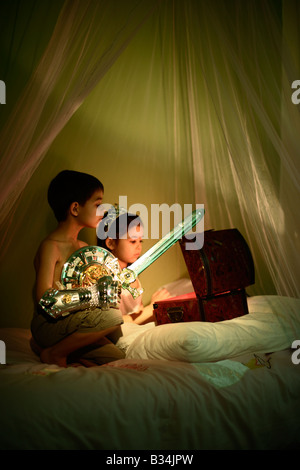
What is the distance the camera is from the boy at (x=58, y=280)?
1780 mm

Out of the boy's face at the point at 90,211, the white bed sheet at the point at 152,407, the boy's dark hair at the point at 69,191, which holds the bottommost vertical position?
the white bed sheet at the point at 152,407

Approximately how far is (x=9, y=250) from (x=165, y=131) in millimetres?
1297

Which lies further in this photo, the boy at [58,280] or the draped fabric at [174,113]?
the boy at [58,280]

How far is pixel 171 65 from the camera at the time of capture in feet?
8.08

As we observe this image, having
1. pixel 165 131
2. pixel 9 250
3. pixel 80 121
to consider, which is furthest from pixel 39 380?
pixel 165 131

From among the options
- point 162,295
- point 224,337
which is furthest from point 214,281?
point 162,295

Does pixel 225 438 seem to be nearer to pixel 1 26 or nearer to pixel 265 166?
pixel 265 166

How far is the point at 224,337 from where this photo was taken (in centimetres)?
165

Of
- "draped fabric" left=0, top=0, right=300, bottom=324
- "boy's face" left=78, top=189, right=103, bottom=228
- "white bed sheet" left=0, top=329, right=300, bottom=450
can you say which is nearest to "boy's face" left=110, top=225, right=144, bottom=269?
"boy's face" left=78, top=189, right=103, bottom=228

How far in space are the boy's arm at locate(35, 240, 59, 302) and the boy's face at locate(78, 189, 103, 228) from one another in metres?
0.27

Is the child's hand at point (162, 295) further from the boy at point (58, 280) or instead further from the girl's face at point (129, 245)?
the boy at point (58, 280)

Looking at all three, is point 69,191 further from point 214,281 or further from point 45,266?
point 214,281

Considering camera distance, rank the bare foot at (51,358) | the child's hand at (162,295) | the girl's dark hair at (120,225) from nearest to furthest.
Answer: the bare foot at (51,358) → the girl's dark hair at (120,225) → the child's hand at (162,295)

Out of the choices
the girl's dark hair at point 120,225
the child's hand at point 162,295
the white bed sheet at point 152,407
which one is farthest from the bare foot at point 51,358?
the child's hand at point 162,295
